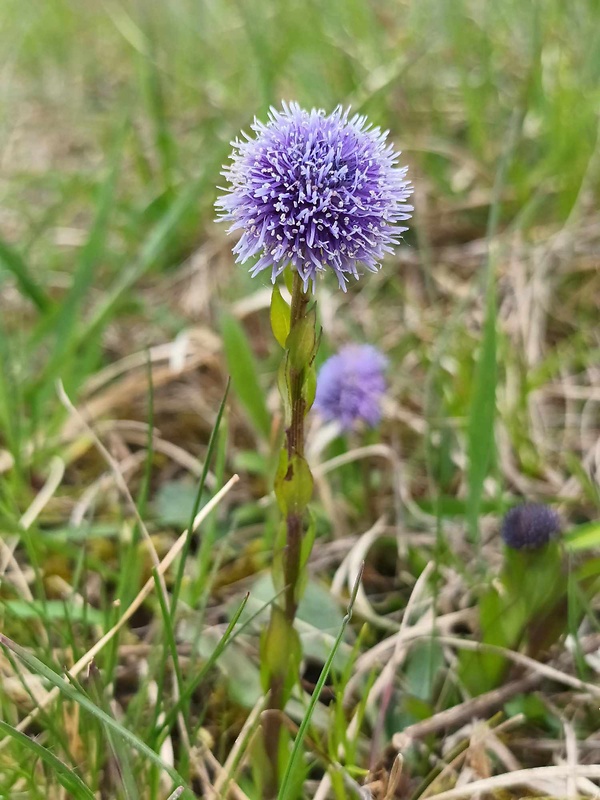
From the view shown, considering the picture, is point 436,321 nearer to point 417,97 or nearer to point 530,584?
point 530,584

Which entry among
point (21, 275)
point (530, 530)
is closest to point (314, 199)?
point (530, 530)

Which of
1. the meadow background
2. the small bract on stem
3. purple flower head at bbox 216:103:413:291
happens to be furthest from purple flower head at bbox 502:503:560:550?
purple flower head at bbox 216:103:413:291

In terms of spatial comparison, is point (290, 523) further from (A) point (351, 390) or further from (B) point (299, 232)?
(A) point (351, 390)

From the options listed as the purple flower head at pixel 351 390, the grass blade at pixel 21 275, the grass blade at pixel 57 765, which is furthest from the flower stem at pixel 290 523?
the grass blade at pixel 21 275

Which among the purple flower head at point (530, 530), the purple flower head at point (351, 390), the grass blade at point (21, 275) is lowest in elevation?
the purple flower head at point (530, 530)

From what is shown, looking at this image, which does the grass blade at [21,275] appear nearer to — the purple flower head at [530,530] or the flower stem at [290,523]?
the flower stem at [290,523]

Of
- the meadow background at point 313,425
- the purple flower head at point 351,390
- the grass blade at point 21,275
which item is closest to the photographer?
the meadow background at point 313,425

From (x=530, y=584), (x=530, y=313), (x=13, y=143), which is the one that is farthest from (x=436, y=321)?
(x=13, y=143)

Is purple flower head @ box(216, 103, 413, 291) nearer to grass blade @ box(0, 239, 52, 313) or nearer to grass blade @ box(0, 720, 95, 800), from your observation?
grass blade @ box(0, 720, 95, 800)
